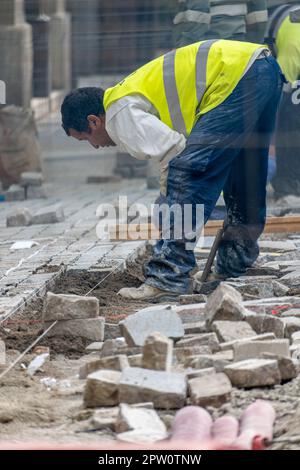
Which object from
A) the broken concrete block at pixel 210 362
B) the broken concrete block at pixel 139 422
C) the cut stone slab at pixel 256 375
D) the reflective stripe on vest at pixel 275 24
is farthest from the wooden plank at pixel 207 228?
the broken concrete block at pixel 139 422

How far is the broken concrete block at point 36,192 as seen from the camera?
47.9 ft

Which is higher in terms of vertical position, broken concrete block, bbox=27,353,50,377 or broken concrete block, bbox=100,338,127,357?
broken concrete block, bbox=100,338,127,357

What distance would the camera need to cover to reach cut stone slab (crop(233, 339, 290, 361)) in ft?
18.6

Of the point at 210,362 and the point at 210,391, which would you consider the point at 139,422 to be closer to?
the point at 210,391

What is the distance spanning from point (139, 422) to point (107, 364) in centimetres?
77

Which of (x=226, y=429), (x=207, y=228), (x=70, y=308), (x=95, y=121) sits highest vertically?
(x=95, y=121)

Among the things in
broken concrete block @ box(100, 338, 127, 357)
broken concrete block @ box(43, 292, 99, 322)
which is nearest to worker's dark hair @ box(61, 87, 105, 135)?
broken concrete block @ box(43, 292, 99, 322)

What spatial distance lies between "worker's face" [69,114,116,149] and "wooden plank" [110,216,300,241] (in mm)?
2295

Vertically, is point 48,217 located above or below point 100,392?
below

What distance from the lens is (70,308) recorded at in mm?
6621

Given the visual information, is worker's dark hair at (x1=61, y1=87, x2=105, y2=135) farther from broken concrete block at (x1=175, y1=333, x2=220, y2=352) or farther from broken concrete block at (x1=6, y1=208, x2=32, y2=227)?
broken concrete block at (x1=6, y1=208, x2=32, y2=227)

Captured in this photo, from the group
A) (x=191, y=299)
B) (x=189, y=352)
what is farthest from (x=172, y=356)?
(x=191, y=299)

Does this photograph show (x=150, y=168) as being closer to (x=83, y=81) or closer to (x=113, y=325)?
(x=83, y=81)

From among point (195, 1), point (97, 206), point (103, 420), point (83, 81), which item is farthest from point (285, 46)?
point (83, 81)
